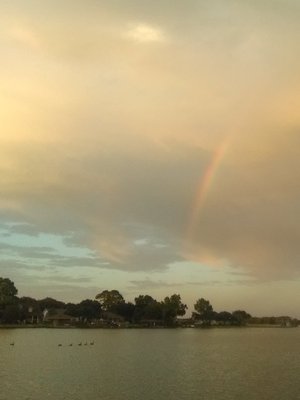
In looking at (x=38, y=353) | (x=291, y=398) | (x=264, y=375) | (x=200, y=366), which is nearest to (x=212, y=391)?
(x=291, y=398)

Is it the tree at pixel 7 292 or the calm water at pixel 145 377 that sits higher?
the tree at pixel 7 292

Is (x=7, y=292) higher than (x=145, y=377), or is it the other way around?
(x=7, y=292)

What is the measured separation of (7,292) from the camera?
622 feet

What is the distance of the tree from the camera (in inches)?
7426

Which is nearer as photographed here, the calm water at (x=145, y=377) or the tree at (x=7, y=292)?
the calm water at (x=145, y=377)

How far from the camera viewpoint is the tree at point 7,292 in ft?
619

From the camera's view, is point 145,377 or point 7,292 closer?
point 145,377

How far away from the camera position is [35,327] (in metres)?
199

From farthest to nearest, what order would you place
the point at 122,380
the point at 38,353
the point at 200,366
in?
the point at 38,353 < the point at 200,366 < the point at 122,380

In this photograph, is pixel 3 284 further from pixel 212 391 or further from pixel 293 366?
pixel 212 391

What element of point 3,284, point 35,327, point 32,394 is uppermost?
point 3,284

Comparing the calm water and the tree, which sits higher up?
the tree

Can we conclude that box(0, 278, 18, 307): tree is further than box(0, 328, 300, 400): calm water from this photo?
Yes

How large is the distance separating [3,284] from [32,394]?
15501 cm
